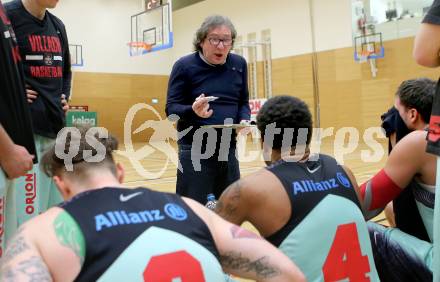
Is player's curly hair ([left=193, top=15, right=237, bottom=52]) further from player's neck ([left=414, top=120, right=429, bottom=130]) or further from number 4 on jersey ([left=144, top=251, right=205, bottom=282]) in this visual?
number 4 on jersey ([left=144, top=251, right=205, bottom=282])

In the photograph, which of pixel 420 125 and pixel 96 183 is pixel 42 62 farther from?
pixel 420 125

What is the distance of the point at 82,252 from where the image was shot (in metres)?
1.05

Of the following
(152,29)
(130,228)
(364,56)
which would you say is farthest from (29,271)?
(152,29)

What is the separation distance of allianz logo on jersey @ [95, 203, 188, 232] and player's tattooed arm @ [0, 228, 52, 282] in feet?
0.48

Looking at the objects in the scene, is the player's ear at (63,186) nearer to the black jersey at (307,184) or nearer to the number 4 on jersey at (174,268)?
the number 4 on jersey at (174,268)

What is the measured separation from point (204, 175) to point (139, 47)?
14.5m

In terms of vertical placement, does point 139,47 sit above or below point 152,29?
below

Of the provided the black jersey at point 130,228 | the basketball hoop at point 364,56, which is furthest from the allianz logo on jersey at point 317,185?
the basketball hoop at point 364,56

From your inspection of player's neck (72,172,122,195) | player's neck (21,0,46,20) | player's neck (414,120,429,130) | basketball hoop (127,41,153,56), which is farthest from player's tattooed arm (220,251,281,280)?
basketball hoop (127,41,153,56)

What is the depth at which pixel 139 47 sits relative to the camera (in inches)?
659

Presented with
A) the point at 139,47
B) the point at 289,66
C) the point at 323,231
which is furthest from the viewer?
the point at 139,47

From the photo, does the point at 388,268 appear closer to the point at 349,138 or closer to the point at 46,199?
the point at 46,199

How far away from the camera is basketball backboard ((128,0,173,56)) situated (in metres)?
15.5

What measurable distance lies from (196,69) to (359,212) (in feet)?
5.50
